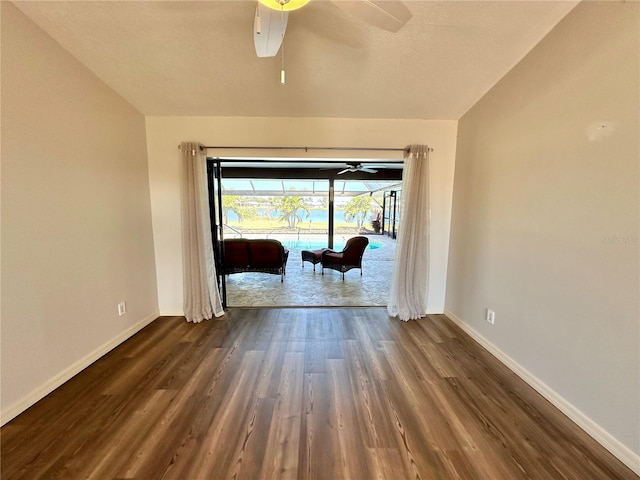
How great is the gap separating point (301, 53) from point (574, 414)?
3250 millimetres

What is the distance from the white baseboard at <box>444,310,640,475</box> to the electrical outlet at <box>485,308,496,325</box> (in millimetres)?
205

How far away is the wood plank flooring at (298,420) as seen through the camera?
4.30 feet

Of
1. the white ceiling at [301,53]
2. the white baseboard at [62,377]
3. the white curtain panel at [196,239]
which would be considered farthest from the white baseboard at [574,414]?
the white baseboard at [62,377]

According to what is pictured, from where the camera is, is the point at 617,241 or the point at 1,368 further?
the point at 1,368

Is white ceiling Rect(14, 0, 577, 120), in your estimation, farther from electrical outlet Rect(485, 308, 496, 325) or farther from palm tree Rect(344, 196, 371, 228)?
palm tree Rect(344, 196, 371, 228)

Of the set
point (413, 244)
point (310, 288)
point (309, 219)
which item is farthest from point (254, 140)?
point (309, 219)

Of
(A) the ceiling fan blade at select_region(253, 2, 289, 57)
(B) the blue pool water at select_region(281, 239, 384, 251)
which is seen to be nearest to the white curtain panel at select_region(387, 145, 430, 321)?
(A) the ceiling fan blade at select_region(253, 2, 289, 57)

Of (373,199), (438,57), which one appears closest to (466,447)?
(438,57)

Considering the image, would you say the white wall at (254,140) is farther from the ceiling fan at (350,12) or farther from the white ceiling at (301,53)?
the ceiling fan at (350,12)

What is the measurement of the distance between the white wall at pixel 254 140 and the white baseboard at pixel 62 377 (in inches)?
28.4

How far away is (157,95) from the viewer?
2.53 meters

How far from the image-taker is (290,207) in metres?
9.08

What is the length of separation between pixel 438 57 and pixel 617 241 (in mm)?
1806

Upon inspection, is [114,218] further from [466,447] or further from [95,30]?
[466,447]
